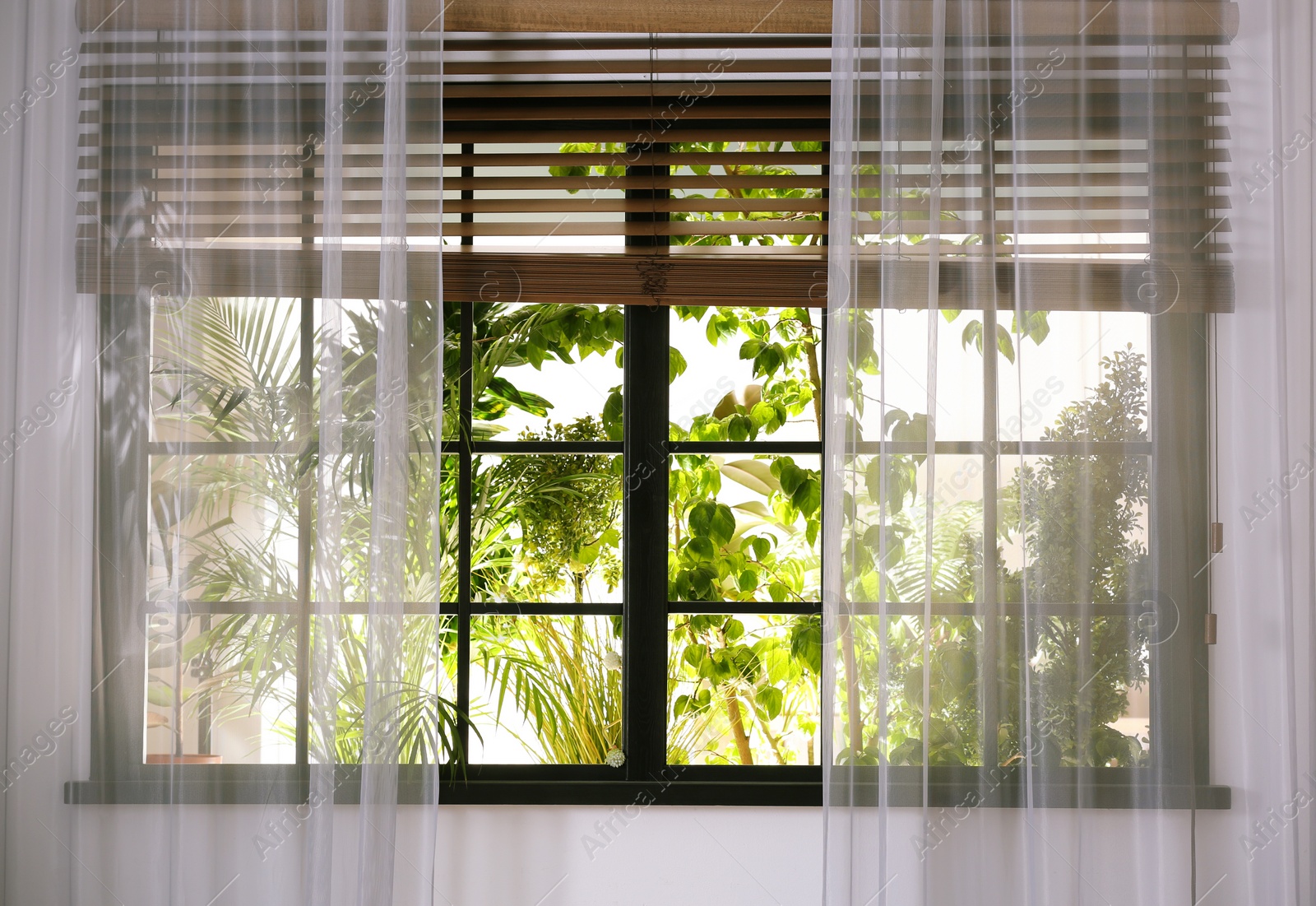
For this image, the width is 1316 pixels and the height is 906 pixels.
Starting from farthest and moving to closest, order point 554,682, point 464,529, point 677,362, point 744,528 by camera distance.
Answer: point 744,528 → point 677,362 → point 554,682 → point 464,529

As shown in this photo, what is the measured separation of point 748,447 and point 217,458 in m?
1.12

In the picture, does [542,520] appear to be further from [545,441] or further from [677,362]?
[677,362]

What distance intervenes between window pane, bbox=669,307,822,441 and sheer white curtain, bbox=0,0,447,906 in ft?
2.58

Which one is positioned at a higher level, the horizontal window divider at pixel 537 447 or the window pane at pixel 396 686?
the horizontal window divider at pixel 537 447

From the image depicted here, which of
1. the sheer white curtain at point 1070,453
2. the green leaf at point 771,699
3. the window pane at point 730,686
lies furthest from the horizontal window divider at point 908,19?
the green leaf at point 771,699

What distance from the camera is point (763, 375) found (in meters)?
2.14

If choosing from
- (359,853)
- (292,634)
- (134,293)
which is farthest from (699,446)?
(134,293)

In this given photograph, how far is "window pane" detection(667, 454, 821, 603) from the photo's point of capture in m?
2.03

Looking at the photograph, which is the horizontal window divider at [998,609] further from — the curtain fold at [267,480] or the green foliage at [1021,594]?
the curtain fold at [267,480]

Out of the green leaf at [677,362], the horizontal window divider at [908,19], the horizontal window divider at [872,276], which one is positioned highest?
the horizontal window divider at [908,19]

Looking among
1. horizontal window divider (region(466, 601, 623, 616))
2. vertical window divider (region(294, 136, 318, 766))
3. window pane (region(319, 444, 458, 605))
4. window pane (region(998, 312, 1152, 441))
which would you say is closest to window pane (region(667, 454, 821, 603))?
horizontal window divider (region(466, 601, 623, 616))

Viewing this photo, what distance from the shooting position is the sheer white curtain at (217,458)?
157cm

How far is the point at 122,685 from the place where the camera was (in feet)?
5.24

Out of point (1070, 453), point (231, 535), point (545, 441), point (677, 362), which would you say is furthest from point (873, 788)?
point (231, 535)
